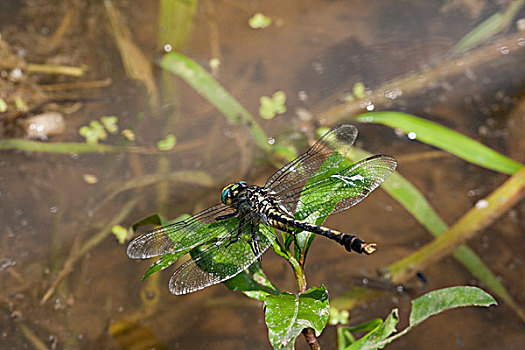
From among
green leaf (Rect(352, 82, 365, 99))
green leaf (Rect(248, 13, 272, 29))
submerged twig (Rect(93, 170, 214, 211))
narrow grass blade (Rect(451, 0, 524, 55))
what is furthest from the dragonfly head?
narrow grass blade (Rect(451, 0, 524, 55))

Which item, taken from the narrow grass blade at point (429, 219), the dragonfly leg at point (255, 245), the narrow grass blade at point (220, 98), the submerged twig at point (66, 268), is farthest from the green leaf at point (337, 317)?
the submerged twig at point (66, 268)

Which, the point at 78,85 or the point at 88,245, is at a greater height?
the point at 78,85

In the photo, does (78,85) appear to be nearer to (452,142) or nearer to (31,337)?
(31,337)

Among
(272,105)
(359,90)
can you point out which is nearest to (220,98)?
(272,105)

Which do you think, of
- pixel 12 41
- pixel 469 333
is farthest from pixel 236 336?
pixel 12 41

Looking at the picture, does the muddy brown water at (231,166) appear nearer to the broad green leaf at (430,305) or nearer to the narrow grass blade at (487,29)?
the narrow grass blade at (487,29)

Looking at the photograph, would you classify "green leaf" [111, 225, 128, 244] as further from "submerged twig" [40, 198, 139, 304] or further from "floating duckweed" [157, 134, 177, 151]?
"floating duckweed" [157, 134, 177, 151]

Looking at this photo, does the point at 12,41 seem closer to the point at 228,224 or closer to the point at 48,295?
the point at 48,295
